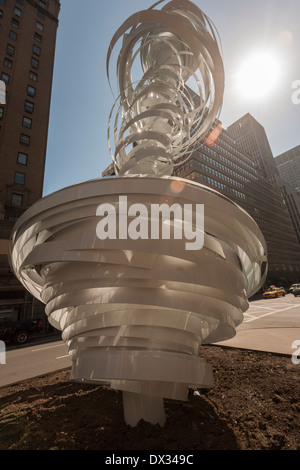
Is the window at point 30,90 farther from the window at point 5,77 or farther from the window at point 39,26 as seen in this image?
the window at point 39,26

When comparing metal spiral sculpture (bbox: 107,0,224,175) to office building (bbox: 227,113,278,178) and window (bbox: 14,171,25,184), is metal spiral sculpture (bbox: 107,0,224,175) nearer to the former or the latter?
window (bbox: 14,171,25,184)

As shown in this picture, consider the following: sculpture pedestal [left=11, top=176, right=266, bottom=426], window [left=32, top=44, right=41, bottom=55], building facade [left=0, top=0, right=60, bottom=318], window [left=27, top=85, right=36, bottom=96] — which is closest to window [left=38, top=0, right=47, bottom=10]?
building facade [left=0, top=0, right=60, bottom=318]

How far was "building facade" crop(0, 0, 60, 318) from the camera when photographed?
2223cm

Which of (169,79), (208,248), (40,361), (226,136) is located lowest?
(40,361)

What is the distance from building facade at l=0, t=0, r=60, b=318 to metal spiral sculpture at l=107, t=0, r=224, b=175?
18.8 metres

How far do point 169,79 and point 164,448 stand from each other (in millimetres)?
7339

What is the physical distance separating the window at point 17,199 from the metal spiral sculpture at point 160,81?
23500mm

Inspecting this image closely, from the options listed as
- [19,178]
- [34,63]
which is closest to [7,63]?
[34,63]

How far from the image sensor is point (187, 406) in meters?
3.91

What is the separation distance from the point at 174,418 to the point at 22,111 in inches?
1459

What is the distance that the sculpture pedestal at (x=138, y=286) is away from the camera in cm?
289
